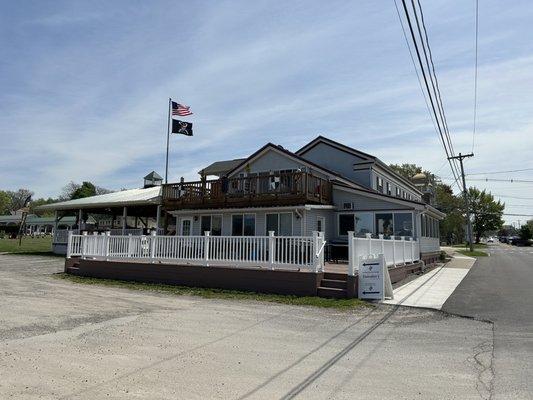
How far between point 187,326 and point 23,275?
38.4 ft

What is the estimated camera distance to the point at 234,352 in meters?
6.65

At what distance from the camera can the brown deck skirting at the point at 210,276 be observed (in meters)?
12.5

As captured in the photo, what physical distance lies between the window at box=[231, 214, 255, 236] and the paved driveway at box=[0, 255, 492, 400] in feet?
34.0

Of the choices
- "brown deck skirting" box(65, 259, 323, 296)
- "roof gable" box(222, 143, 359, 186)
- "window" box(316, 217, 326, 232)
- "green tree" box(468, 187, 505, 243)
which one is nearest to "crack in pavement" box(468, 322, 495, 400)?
"brown deck skirting" box(65, 259, 323, 296)

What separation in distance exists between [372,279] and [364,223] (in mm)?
10446

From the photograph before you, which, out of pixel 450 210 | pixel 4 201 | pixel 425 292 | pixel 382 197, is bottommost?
pixel 425 292

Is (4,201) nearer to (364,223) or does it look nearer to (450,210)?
(450,210)

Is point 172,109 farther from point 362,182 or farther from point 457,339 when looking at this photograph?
point 457,339

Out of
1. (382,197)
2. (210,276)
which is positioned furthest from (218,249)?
(382,197)

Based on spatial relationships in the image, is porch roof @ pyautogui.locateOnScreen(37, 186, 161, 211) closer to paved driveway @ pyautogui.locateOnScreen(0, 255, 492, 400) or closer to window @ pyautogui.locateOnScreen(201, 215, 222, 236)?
window @ pyautogui.locateOnScreen(201, 215, 222, 236)

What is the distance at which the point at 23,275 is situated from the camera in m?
17.1

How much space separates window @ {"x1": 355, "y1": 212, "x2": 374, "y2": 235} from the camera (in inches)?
864

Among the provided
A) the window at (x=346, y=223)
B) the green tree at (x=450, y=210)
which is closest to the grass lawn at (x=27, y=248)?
the window at (x=346, y=223)

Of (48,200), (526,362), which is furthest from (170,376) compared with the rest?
(48,200)
